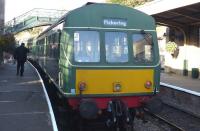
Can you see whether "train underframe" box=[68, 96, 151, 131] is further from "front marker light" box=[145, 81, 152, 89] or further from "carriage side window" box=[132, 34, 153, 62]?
"carriage side window" box=[132, 34, 153, 62]

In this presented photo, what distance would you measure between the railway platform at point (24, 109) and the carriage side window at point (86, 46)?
60.0 inches

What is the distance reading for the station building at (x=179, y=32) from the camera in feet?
62.2

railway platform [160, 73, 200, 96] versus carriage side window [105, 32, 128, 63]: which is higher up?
carriage side window [105, 32, 128, 63]

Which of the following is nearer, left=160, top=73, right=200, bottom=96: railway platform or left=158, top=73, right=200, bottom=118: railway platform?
left=158, top=73, right=200, bottom=118: railway platform

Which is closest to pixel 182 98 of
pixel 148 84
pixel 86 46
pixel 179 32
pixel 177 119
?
pixel 177 119

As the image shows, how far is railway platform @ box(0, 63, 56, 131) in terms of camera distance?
28.0 ft

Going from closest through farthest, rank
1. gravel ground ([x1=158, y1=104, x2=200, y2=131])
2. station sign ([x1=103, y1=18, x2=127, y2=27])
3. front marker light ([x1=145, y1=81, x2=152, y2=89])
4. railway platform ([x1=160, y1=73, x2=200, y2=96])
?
station sign ([x1=103, y1=18, x2=127, y2=27])
front marker light ([x1=145, y1=81, x2=152, y2=89])
gravel ground ([x1=158, y1=104, x2=200, y2=131])
railway platform ([x1=160, y1=73, x2=200, y2=96])

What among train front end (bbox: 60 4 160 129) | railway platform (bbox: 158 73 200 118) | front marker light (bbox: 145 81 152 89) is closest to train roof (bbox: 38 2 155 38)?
train front end (bbox: 60 4 160 129)

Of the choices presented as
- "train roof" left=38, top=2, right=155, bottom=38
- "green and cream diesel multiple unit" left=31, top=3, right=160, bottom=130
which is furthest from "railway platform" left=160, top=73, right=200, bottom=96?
"train roof" left=38, top=2, right=155, bottom=38

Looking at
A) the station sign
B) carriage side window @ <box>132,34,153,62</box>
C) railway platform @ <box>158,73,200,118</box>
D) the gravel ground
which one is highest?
the station sign

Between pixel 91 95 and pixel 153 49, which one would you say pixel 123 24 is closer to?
pixel 153 49

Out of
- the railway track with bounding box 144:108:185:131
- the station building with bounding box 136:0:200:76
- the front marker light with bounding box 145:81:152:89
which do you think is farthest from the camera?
the station building with bounding box 136:0:200:76

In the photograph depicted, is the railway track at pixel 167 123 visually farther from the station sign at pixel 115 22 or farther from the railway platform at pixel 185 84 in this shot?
the railway platform at pixel 185 84

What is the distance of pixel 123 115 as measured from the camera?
29.3 feet
